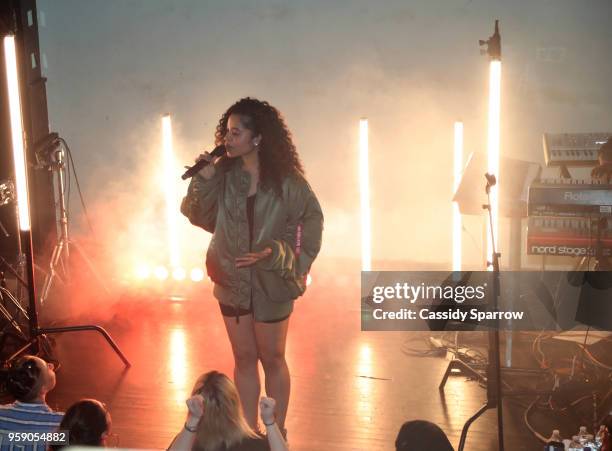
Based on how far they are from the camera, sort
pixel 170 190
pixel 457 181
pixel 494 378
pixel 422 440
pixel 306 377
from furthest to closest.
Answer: pixel 170 190
pixel 457 181
pixel 306 377
pixel 494 378
pixel 422 440

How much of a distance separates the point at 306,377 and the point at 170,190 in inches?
94.2

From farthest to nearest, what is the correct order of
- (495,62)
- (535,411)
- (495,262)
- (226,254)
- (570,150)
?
(570,150)
(495,62)
(535,411)
(495,262)
(226,254)

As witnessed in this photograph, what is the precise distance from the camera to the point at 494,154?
405cm

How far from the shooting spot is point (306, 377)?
413cm

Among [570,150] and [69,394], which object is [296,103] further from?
[69,394]

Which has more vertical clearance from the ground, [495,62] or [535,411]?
[495,62]

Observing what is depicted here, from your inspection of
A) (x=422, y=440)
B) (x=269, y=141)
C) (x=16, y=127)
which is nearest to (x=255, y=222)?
(x=269, y=141)

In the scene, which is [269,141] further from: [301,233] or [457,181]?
[457,181]

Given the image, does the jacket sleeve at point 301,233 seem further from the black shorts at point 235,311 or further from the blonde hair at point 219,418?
the blonde hair at point 219,418

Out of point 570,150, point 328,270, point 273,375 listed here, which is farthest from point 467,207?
point 273,375

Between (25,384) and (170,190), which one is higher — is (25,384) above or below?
below

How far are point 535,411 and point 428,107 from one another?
2726 millimetres

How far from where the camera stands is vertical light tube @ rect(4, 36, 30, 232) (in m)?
3.70

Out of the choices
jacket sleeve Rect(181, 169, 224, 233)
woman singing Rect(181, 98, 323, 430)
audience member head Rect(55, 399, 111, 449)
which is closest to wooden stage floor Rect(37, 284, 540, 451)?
woman singing Rect(181, 98, 323, 430)
